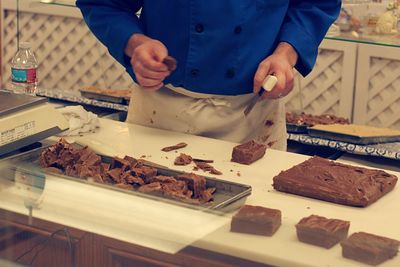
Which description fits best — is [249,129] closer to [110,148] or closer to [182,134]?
[182,134]

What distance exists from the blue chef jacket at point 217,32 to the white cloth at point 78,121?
0.16 metres

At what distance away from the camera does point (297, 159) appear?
1.78m

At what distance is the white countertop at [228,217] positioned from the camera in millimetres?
1120

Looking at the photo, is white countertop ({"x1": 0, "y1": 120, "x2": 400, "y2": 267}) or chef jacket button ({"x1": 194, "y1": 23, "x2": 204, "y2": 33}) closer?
white countertop ({"x1": 0, "y1": 120, "x2": 400, "y2": 267})

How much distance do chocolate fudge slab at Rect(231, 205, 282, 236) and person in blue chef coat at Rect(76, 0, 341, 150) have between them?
63cm

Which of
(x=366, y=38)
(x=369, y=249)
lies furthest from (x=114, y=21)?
(x=366, y=38)

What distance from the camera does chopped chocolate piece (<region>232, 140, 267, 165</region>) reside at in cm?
172

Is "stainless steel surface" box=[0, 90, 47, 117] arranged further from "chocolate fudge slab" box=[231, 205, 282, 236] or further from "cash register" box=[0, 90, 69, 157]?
"chocolate fudge slab" box=[231, 205, 282, 236]

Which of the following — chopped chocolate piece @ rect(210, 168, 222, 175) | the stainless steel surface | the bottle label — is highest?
the bottle label

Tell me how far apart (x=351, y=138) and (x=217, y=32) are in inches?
43.9

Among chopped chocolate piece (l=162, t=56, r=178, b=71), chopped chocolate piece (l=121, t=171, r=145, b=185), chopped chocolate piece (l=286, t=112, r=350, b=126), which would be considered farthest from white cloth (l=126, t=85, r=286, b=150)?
chopped chocolate piece (l=286, t=112, r=350, b=126)

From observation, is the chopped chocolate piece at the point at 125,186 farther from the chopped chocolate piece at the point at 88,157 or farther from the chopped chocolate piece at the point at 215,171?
the chopped chocolate piece at the point at 215,171

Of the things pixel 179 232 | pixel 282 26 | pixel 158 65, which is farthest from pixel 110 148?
pixel 179 232

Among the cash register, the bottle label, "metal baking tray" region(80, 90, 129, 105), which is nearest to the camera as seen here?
the cash register
